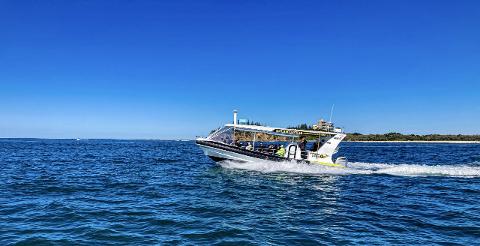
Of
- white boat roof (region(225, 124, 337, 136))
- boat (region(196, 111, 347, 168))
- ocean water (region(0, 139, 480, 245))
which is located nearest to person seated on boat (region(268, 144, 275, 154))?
boat (region(196, 111, 347, 168))

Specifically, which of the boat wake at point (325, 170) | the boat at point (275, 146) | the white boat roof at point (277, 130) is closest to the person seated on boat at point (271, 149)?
the boat at point (275, 146)

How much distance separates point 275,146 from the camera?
32.9 meters

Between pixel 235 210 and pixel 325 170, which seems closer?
pixel 235 210

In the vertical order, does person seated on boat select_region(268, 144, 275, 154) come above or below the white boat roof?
below

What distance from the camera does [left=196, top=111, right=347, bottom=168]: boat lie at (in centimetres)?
3191

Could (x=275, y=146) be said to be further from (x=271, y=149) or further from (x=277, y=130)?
(x=277, y=130)

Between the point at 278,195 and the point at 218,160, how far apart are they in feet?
46.2

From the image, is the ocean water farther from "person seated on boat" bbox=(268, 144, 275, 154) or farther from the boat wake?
"person seated on boat" bbox=(268, 144, 275, 154)

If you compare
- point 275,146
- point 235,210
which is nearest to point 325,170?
point 275,146

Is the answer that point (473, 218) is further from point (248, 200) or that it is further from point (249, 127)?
point (249, 127)

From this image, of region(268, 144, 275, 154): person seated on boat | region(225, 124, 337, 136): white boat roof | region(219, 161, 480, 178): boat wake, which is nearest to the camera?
region(219, 161, 480, 178): boat wake

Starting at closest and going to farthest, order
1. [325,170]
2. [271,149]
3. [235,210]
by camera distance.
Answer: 1. [235,210]
2. [325,170]
3. [271,149]

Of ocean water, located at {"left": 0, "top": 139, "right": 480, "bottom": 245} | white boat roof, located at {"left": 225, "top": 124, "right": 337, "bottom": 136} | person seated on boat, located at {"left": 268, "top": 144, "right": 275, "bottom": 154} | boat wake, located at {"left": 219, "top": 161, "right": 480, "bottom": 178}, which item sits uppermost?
white boat roof, located at {"left": 225, "top": 124, "right": 337, "bottom": 136}

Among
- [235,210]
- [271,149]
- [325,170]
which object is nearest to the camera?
[235,210]
